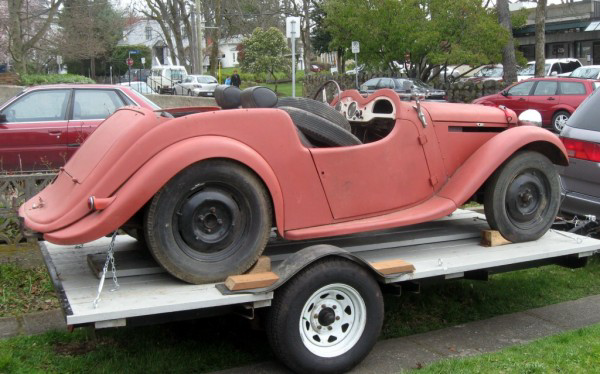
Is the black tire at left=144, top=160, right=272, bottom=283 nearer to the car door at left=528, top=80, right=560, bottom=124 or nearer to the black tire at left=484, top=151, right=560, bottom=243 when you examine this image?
the black tire at left=484, top=151, right=560, bottom=243

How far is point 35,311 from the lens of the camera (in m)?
5.42

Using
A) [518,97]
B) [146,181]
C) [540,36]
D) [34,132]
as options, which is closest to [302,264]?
[146,181]

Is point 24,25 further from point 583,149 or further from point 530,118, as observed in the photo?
point 530,118

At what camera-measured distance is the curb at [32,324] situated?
16.3 ft

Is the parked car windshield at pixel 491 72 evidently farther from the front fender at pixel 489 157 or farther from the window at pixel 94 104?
the front fender at pixel 489 157

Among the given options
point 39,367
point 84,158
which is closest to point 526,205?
point 84,158

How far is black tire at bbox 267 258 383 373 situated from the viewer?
4.02m

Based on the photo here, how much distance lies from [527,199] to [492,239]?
0.48 m

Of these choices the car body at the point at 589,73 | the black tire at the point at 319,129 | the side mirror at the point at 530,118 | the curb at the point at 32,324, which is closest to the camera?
the black tire at the point at 319,129

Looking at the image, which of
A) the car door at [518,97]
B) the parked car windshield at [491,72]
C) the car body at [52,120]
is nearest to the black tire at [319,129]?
the car body at [52,120]

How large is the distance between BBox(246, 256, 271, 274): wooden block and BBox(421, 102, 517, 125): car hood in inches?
69.1

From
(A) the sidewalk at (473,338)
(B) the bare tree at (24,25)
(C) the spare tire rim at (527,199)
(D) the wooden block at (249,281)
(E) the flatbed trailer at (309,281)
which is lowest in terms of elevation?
(A) the sidewalk at (473,338)

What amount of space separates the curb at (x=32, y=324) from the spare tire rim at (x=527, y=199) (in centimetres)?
343

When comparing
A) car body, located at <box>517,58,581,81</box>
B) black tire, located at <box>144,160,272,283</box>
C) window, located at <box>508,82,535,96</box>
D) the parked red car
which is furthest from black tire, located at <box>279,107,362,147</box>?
car body, located at <box>517,58,581,81</box>
